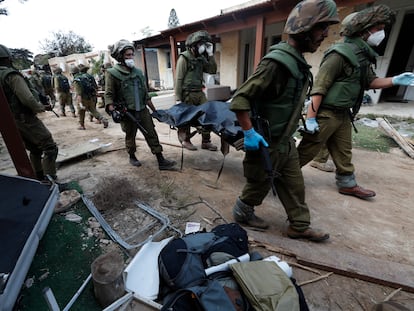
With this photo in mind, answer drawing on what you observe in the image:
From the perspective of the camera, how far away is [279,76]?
1.60 meters

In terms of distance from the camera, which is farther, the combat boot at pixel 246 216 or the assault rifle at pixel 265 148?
the combat boot at pixel 246 216

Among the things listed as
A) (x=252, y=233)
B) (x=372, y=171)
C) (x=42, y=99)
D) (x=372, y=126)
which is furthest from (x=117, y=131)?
(x=372, y=126)

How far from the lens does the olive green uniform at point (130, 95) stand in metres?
3.26

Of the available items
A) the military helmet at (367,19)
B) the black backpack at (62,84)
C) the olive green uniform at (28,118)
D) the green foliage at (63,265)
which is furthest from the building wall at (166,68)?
the green foliage at (63,265)

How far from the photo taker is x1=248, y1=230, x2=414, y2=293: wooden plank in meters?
1.61

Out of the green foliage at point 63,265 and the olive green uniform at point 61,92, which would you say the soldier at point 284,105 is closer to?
the green foliage at point 63,265

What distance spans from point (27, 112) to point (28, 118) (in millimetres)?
71

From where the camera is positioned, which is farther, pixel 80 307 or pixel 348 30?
pixel 348 30

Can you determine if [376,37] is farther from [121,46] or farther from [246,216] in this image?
[121,46]

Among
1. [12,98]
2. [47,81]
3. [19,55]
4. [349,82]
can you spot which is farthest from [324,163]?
[47,81]

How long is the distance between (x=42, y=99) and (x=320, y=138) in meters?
3.93

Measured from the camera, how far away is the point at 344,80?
7.80ft

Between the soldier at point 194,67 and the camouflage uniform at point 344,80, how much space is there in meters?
1.93

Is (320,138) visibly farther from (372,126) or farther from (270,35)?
(270,35)
